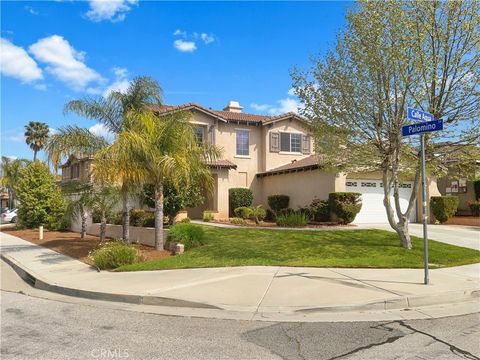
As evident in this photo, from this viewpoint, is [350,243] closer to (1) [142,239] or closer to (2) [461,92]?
(2) [461,92]

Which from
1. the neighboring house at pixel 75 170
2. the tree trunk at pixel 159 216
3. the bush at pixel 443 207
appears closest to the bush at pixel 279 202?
the bush at pixel 443 207

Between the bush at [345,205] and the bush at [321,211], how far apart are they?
0.29 meters

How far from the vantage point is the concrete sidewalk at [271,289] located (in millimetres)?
7277

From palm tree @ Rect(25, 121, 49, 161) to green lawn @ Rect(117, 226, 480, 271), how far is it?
1792 inches

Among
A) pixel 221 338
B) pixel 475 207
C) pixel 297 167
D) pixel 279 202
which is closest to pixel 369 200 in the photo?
pixel 297 167

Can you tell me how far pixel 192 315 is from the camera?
7.11m

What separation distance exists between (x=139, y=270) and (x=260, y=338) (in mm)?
5906

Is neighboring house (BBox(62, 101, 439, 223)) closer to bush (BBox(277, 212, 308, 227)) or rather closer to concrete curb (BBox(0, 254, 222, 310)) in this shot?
bush (BBox(277, 212, 308, 227))

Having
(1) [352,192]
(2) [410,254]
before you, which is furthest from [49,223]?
(2) [410,254]

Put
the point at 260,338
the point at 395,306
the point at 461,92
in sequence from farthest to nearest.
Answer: the point at 461,92 < the point at 395,306 < the point at 260,338

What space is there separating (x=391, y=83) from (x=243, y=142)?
1575 centimetres

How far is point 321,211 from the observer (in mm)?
20531

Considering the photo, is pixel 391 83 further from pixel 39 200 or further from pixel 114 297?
pixel 39 200

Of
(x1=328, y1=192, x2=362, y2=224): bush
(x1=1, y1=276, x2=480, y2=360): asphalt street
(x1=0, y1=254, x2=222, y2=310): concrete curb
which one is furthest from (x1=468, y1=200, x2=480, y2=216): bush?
(x1=0, y1=254, x2=222, y2=310): concrete curb
